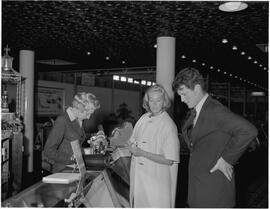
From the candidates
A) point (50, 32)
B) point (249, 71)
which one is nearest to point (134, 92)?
point (249, 71)

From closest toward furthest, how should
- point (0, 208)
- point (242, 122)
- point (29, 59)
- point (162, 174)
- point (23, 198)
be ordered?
point (0, 208) → point (23, 198) → point (242, 122) → point (162, 174) → point (29, 59)

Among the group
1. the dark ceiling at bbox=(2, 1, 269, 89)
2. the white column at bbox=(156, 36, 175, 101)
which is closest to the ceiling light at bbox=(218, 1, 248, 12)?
the dark ceiling at bbox=(2, 1, 269, 89)

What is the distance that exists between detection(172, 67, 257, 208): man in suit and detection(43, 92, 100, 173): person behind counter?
100 cm

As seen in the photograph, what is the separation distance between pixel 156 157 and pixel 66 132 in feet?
2.50

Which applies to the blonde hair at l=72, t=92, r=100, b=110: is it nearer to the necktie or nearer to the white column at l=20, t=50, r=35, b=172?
the necktie

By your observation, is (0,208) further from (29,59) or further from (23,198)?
(29,59)

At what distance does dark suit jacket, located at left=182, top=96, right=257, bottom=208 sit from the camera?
189cm

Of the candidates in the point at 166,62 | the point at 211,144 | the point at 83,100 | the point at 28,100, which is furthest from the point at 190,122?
Answer: the point at 28,100

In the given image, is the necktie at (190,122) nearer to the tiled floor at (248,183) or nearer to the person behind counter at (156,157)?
the person behind counter at (156,157)

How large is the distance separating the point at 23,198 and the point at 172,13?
11.0 ft

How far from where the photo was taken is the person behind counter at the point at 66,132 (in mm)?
2555

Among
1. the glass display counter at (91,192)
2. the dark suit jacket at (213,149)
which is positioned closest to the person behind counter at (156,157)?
the glass display counter at (91,192)

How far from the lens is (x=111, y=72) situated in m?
13.3

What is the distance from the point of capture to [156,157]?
238 cm
